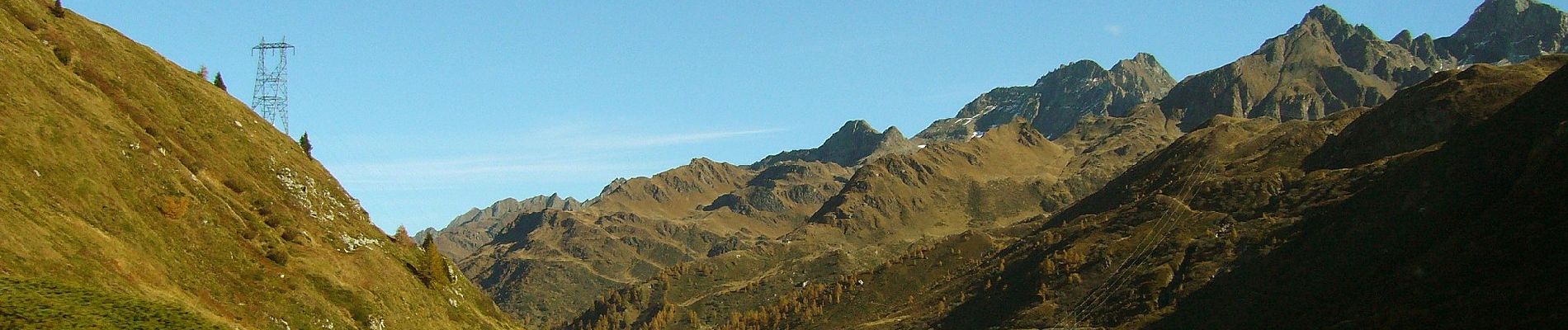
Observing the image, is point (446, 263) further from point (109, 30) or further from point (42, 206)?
point (42, 206)

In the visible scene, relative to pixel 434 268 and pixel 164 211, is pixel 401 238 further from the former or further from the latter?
pixel 164 211

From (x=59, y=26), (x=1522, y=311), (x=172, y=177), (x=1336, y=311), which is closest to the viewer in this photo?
(x=172, y=177)

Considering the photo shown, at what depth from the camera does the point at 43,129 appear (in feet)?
209

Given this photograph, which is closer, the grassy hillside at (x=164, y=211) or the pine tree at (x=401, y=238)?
the grassy hillside at (x=164, y=211)

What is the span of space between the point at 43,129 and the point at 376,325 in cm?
2339

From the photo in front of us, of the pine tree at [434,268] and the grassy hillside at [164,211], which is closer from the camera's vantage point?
the grassy hillside at [164,211]

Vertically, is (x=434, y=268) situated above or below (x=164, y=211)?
below

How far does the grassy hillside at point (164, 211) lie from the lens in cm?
5219

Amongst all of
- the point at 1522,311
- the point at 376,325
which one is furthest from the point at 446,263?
the point at 1522,311

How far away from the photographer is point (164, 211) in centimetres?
6606

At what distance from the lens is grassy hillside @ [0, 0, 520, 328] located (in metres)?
52.2

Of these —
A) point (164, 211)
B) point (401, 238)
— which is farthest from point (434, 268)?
point (164, 211)

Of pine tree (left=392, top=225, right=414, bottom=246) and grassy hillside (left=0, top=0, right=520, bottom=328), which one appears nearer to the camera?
grassy hillside (left=0, top=0, right=520, bottom=328)

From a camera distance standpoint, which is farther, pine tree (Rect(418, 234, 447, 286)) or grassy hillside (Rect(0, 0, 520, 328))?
pine tree (Rect(418, 234, 447, 286))
